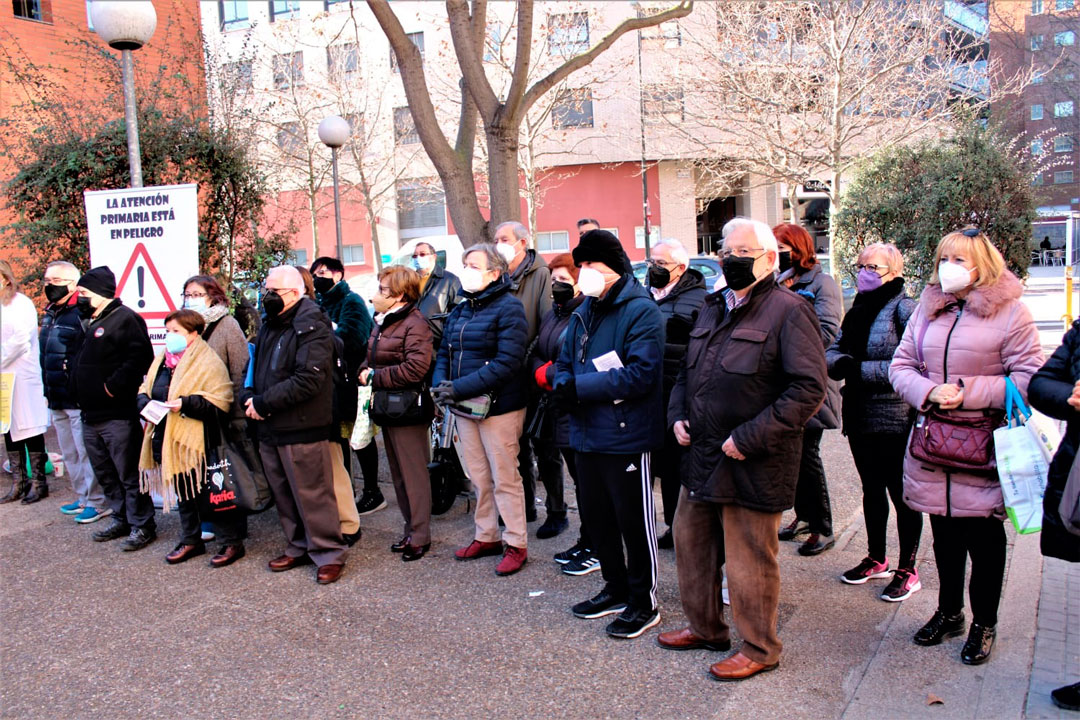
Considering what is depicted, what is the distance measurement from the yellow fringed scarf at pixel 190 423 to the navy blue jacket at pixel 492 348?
1607 millimetres

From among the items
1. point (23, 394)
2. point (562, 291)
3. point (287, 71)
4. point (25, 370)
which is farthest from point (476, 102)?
point (287, 71)

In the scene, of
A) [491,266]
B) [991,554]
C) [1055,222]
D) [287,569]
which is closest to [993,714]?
[991,554]

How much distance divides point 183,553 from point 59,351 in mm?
2285

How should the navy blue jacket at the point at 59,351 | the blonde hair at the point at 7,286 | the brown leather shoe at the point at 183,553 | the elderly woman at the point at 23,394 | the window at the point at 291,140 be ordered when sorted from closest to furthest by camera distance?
the brown leather shoe at the point at 183,553 → the navy blue jacket at the point at 59,351 → the blonde hair at the point at 7,286 → the elderly woman at the point at 23,394 → the window at the point at 291,140

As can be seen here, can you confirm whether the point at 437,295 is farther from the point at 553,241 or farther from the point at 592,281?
the point at 553,241

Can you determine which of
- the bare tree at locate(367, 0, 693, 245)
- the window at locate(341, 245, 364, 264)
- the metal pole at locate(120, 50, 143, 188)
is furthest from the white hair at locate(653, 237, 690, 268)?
the window at locate(341, 245, 364, 264)

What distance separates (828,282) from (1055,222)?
45553 mm

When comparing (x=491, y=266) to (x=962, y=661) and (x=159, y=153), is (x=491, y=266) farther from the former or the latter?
(x=159, y=153)

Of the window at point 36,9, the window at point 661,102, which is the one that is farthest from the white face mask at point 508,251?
the window at point 661,102

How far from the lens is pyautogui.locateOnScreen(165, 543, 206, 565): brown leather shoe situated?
5.84 metres

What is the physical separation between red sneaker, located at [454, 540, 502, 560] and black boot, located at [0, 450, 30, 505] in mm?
4595

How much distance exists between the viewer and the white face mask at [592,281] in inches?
174

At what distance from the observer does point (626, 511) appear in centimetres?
436

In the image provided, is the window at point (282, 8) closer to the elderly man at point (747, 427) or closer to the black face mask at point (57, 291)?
the black face mask at point (57, 291)
